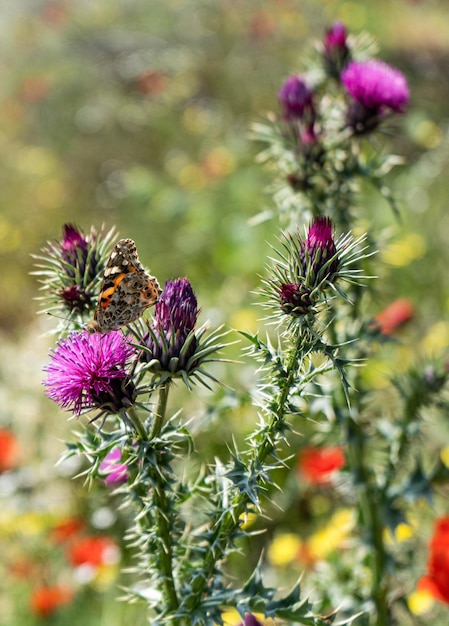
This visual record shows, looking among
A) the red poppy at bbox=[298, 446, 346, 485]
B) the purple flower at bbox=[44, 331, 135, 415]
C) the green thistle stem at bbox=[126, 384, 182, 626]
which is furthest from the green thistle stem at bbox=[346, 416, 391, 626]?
the purple flower at bbox=[44, 331, 135, 415]

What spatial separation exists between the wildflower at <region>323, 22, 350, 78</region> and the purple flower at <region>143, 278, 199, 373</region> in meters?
1.58

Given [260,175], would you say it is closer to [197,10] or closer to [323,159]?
[323,159]

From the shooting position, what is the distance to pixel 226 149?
27.0 ft

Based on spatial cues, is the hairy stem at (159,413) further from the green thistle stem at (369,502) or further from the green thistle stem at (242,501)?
the green thistle stem at (369,502)

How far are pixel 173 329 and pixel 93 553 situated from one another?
220 cm

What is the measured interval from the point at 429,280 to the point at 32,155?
5.70m

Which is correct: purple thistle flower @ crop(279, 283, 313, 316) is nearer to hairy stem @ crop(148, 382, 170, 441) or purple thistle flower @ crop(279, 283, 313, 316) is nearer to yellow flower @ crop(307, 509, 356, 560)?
hairy stem @ crop(148, 382, 170, 441)

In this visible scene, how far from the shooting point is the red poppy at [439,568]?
2.50m

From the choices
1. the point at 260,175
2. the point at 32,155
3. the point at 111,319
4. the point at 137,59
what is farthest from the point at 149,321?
the point at 137,59

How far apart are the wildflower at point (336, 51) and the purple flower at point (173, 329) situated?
1.58 m

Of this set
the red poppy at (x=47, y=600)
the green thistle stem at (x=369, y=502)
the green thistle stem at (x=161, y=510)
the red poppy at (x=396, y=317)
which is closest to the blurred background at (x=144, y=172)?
the red poppy at (x=47, y=600)

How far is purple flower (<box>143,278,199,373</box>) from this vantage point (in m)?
1.54

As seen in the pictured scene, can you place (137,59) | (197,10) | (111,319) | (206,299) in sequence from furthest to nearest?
1. (197,10)
2. (137,59)
3. (206,299)
4. (111,319)

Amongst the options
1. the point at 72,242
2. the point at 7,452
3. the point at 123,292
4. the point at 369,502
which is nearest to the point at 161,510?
the point at 123,292
